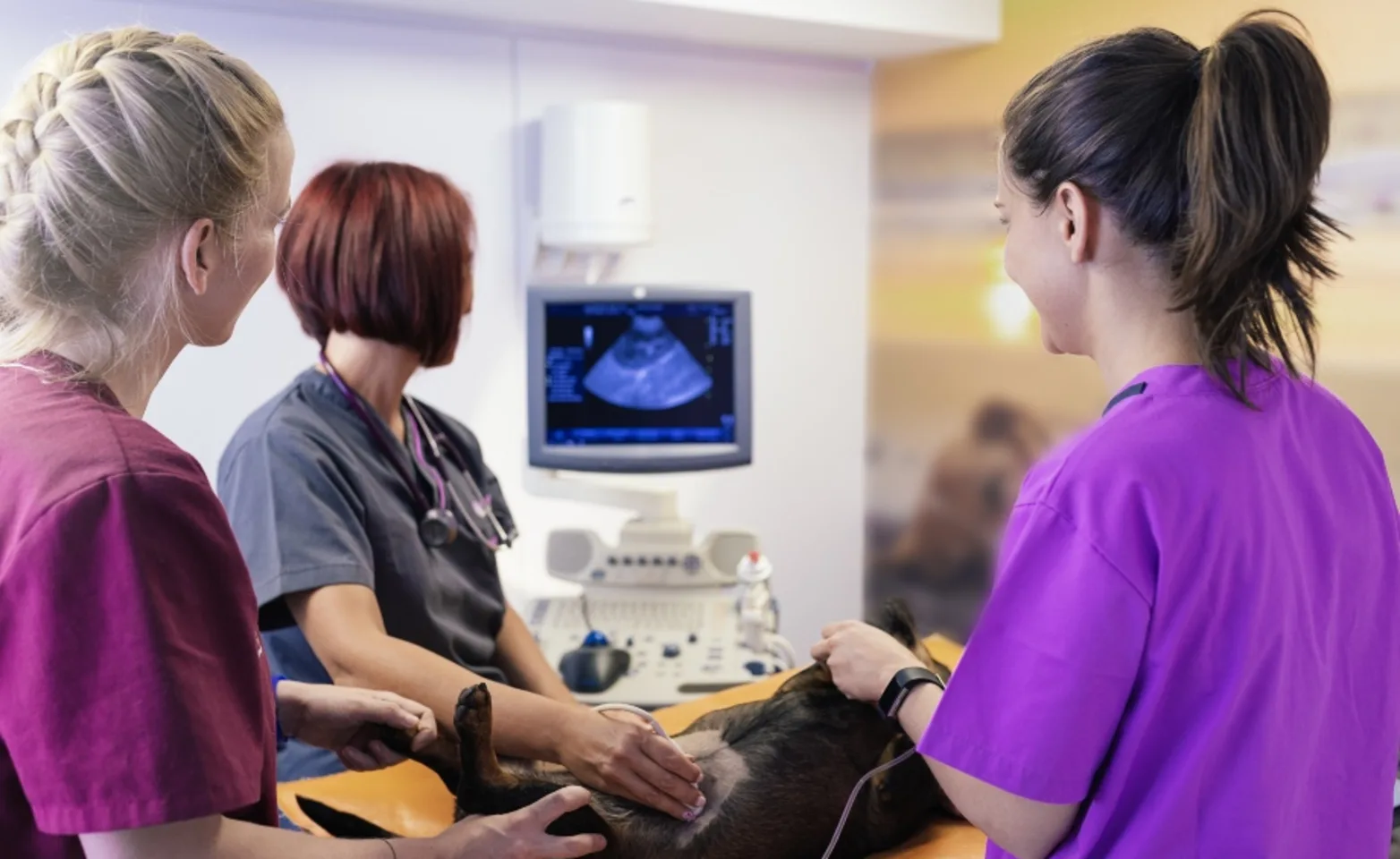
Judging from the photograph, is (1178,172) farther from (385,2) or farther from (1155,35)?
(385,2)

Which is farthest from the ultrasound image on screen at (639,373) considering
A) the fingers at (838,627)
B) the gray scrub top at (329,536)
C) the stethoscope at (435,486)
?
the fingers at (838,627)

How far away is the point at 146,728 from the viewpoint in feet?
2.72

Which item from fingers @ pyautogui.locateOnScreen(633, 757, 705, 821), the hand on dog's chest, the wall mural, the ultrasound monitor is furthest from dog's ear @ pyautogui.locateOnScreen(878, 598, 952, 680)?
the wall mural

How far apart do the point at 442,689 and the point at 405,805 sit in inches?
6.7

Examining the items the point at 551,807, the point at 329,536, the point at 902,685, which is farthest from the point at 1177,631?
the point at 329,536

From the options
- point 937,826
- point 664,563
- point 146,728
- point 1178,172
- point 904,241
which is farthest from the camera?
point 904,241

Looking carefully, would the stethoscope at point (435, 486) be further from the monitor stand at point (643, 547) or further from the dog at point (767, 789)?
the monitor stand at point (643, 547)

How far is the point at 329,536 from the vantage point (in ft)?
5.38

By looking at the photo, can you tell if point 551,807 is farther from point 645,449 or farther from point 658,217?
point 658,217

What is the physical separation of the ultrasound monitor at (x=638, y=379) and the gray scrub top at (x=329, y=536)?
58cm

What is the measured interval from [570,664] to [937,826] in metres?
0.83

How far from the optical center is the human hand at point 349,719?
138cm

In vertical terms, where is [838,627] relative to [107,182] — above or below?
below

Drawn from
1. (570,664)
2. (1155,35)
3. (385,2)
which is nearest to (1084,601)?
(1155,35)
